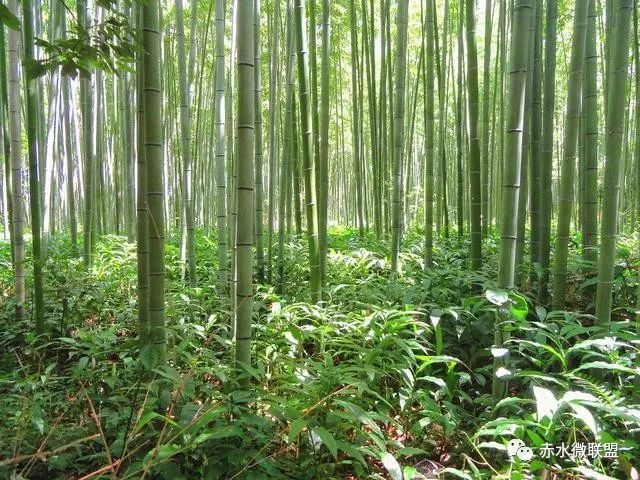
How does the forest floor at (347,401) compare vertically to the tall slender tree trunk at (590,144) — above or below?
below

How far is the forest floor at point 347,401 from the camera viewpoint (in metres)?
1.25

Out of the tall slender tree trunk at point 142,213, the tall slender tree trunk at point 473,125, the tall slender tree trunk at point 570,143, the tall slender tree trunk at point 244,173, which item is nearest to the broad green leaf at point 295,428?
the tall slender tree trunk at point 244,173

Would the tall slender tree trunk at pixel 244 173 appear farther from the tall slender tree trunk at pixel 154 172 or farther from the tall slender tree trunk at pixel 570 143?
the tall slender tree trunk at pixel 570 143

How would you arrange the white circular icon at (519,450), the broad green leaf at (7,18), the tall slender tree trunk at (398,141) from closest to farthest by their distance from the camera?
1. the broad green leaf at (7,18)
2. the white circular icon at (519,450)
3. the tall slender tree trunk at (398,141)

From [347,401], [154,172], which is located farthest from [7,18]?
[347,401]

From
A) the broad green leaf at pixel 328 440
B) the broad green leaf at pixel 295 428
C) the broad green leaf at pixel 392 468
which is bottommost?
the broad green leaf at pixel 392 468

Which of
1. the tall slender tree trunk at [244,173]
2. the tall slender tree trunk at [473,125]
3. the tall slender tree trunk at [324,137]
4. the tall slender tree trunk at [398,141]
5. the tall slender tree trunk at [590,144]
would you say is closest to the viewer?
the tall slender tree trunk at [244,173]

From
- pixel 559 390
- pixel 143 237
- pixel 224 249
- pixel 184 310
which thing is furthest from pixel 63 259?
pixel 559 390

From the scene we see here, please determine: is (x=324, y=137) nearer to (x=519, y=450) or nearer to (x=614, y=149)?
(x=614, y=149)

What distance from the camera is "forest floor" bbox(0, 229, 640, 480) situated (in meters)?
1.25

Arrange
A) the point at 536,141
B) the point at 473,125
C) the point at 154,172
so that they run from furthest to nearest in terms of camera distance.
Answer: the point at 536,141 → the point at 473,125 → the point at 154,172

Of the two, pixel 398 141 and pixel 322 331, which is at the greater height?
pixel 398 141

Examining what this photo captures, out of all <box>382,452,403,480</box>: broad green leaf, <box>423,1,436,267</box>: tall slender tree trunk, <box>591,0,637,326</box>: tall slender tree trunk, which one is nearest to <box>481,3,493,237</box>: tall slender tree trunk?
<box>423,1,436,267</box>: tall slender tree trunk

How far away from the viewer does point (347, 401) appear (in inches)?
56.6
